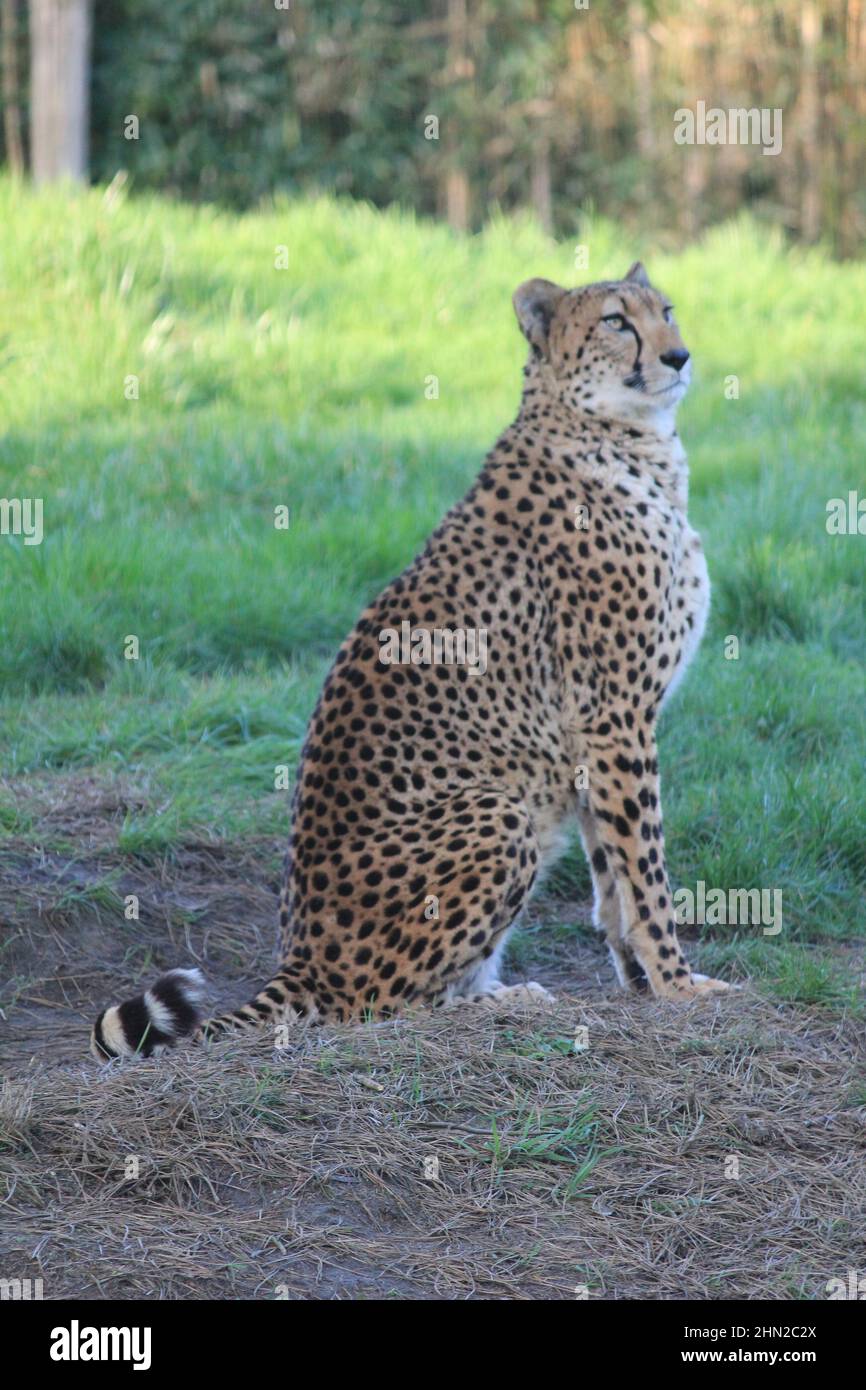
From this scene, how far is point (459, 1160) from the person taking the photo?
2.83 m

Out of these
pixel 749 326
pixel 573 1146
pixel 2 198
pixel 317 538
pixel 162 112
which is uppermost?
pixel 162 112

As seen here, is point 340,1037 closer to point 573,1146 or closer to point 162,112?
point 573,1146

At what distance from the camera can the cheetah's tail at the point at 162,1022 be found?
10.3 ft

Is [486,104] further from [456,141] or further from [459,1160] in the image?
[459,1160]

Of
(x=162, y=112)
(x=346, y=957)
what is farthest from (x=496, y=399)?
(x=162, y=112)

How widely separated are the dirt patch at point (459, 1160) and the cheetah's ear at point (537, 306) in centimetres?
151

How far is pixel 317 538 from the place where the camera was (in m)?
5.65

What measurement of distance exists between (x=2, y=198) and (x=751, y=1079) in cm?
614

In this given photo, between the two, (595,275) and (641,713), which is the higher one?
(595,275)

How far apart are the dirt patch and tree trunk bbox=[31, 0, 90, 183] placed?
792 cm

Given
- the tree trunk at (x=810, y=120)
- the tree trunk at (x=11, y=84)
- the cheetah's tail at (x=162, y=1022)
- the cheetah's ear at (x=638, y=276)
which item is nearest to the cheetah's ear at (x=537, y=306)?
the cheetah's ear at (x=638, y=276)

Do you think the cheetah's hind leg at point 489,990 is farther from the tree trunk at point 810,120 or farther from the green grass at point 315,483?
the tree trunk at point 810,120

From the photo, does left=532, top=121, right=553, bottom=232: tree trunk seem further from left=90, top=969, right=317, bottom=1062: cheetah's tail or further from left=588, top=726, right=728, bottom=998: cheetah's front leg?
left=90, top=969, right=317, bottom=1062: cheetah's tail

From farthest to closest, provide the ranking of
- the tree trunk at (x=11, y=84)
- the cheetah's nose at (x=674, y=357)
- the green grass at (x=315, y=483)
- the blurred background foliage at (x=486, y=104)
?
the tree trunk at (x=11, y=84) < the blurred background foliage at (x=486, y=104) < the green grass at (x=315, y=483) < the cheetah's nose at (x=674, y=357)
